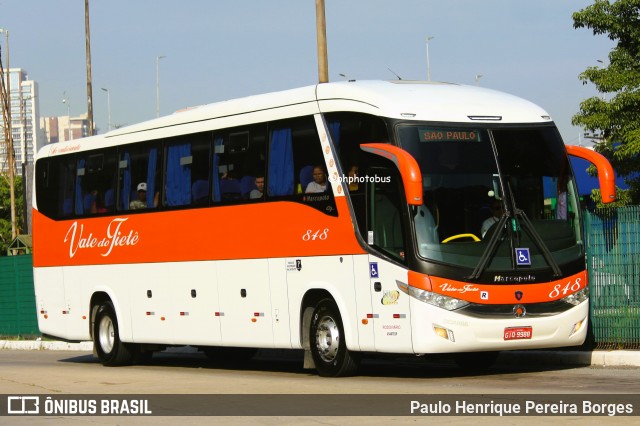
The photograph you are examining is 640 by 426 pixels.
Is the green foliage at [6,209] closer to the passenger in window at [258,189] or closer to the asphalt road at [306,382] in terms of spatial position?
the asphalt road at [306,382]

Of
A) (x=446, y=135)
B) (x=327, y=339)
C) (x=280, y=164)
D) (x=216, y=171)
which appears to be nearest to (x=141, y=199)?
(x=216, y=171)

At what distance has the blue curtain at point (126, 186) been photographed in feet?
72.0

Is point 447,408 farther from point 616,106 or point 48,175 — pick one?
point 616,106

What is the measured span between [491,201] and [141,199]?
7.98 meters

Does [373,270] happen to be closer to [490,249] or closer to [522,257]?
[490,249]

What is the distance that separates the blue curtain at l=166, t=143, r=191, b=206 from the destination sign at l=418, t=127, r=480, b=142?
18.4 ft

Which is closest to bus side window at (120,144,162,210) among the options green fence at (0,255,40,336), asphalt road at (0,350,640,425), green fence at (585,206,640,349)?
asphalt road at (0,350,640,425)

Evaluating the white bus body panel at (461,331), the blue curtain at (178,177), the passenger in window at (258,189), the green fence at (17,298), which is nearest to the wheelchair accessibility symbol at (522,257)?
the white bus body panel at (461,331)

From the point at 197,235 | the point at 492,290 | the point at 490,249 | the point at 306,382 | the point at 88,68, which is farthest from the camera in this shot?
the point at 88,68

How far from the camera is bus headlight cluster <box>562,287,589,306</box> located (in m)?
15.8

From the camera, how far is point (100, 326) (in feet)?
75.2

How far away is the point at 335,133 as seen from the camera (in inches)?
653

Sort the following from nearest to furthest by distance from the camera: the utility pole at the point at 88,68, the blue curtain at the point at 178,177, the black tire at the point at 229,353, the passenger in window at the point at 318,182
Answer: the passenger in window at the point at 318,182, the blue curtain at the point at 178,177, the black tire at the point at 229,353, the utility pole at the point at 88,68

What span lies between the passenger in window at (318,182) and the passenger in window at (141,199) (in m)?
5.27
